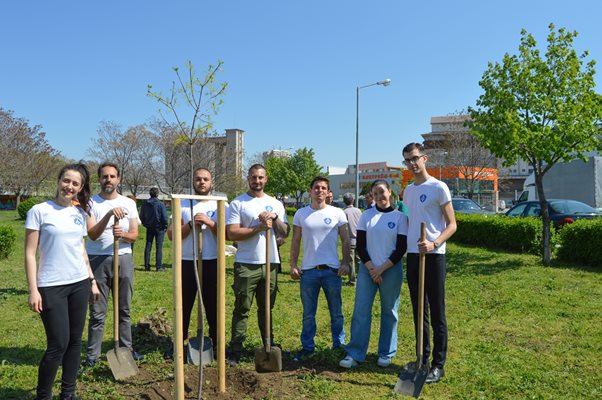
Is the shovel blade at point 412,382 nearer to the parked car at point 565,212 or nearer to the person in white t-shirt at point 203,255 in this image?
the person in white t-shirt at point 203,255

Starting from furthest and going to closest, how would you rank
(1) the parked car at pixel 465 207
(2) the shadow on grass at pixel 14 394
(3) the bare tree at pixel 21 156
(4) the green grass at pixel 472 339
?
(3) the bare tree at pixel 21 156, (1) the parked car at pixel 465 207, (4) the green grass at pixel 472 339, (2) the shadow on grass at pixel 14 394

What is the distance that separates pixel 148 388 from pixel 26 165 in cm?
3822

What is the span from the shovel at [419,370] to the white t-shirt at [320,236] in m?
0.92

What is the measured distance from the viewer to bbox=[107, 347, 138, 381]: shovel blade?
453cm

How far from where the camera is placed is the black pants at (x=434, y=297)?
15.0 feet

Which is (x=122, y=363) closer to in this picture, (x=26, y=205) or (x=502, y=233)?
(x=502, y=233)

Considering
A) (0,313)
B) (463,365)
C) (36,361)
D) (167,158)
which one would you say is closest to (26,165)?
(167,158)

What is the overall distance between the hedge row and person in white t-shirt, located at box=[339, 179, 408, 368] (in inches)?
328

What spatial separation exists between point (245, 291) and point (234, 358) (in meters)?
0.69

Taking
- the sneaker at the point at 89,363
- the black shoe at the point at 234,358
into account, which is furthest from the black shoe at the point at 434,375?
the sneaker at the point at 89,363

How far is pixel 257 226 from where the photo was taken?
15.4ft

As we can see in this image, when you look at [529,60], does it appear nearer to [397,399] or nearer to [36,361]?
[397,399]

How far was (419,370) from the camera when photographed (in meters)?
4.31

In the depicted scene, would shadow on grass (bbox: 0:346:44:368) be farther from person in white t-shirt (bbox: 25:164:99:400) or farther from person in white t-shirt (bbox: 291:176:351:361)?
person in white t-shirt (bbox: 291:176:351:361)
